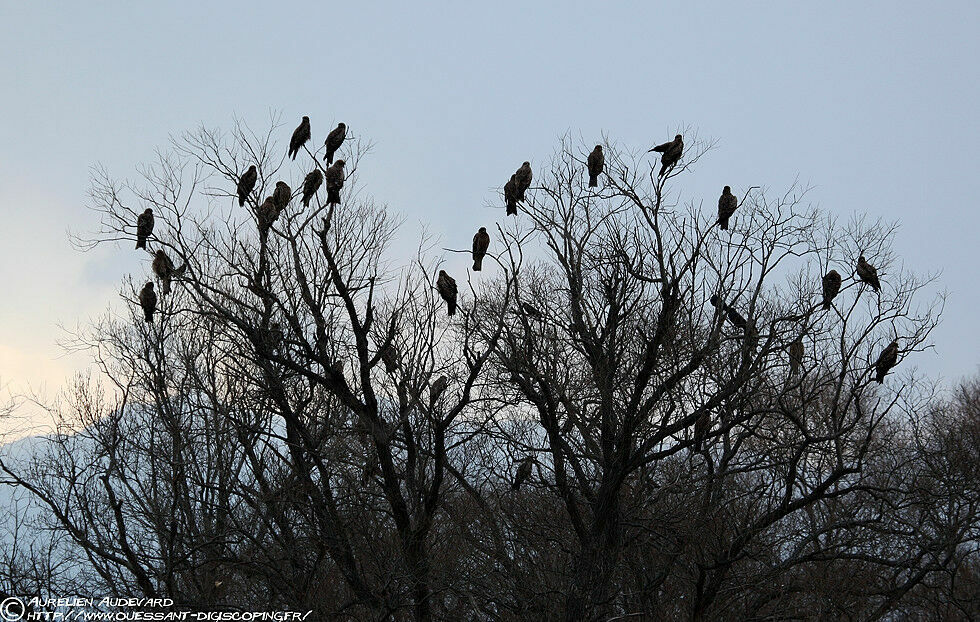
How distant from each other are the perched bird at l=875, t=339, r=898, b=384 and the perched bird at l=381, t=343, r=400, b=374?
6.58 m

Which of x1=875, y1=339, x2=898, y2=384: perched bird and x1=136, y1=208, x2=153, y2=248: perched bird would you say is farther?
x1=136, y1=208, x2=153, y2=248: perched bird

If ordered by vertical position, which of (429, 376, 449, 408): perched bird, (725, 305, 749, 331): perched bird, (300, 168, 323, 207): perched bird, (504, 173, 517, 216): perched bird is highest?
(300, 168, 323, 207): perched bird

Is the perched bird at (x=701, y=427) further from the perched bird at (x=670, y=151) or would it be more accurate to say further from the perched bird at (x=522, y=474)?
the perched bird at (x=670, y=151)

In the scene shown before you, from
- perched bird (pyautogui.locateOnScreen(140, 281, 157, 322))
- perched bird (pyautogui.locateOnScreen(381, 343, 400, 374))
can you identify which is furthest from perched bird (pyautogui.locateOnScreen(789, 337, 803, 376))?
perched bird (pyautogui.locateOnScreen(140, 281, 157, 322))

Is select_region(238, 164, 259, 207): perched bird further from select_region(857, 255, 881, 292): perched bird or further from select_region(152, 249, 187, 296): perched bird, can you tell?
select_region(857, 255, 881, 292): perched bird

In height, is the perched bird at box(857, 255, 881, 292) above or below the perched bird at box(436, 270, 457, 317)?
below

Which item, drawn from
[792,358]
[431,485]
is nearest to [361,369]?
[431,485]

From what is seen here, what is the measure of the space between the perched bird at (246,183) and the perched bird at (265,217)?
0.48 metres

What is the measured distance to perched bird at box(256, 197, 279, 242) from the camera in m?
11.3

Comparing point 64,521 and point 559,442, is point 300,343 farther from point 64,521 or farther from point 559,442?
point 64,521

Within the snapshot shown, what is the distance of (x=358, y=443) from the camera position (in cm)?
1238

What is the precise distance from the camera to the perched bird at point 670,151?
1218 centimetres

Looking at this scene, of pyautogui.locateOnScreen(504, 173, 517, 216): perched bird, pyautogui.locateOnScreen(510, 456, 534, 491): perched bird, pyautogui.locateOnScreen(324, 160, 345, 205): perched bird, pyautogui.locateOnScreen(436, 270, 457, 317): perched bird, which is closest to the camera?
pyautogui.locateOnScreen(324, 160, 345, 205): perched bird

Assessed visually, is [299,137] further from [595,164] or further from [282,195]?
[595,164]
